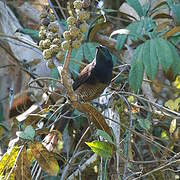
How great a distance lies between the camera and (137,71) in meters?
3.08

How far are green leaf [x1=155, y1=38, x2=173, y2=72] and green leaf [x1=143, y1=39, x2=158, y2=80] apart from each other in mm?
26

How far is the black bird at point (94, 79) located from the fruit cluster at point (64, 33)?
110cm

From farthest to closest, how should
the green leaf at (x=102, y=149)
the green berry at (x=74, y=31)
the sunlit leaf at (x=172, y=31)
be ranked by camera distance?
the sunlit leaf at (x=172, y=31)
the green leaf at (x=102, y=149)
the green berry at (x=74, y=31)

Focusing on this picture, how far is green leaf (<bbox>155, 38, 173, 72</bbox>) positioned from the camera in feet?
9.69

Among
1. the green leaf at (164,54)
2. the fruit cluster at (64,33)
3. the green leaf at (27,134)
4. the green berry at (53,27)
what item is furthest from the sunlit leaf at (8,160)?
the green leaf at (164,54)

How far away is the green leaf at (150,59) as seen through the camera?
295cm

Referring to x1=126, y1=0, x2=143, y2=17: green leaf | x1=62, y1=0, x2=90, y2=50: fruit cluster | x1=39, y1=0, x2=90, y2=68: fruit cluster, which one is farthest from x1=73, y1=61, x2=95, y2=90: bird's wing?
x1=62, y1=0, x2=90, y2=50: fruit cluster

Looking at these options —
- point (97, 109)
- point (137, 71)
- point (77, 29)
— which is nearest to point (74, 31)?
point (77, 29)

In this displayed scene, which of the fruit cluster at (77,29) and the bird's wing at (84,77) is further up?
the fruit cluster at (77,29)

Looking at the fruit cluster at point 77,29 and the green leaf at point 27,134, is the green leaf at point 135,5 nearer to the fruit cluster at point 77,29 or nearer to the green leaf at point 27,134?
the green leaf at point 27,134

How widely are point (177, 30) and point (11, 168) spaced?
4.44 ft

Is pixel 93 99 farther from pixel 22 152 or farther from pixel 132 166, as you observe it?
pixel 22 152

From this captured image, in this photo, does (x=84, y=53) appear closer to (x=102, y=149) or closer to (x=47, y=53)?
(x=102, y=149)

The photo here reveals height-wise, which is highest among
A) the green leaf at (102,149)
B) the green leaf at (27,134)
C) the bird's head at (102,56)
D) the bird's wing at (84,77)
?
the green leaf at (27,134)
